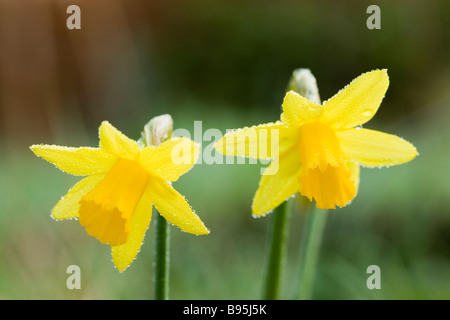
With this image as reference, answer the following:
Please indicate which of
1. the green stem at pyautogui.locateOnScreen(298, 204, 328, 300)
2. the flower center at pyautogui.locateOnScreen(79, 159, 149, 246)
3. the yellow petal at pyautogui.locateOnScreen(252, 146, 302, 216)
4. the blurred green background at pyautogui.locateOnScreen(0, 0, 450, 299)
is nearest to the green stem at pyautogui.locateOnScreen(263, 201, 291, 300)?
the yellow petal at pyautogui.locateOnScreen(252, 146, 302, 216)

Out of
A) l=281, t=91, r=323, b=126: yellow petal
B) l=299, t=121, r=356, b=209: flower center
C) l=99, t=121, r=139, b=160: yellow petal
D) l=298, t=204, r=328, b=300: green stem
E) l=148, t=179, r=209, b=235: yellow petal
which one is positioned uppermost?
l=281, t=91, r=323, b=126: yellow petal

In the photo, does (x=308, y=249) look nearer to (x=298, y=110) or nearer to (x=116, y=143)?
(x=298, y=110)

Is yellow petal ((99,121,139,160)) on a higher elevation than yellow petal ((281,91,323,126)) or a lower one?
lower

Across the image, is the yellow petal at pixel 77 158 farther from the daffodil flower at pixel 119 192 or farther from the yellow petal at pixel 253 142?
the yellow petal at pixel 253 142

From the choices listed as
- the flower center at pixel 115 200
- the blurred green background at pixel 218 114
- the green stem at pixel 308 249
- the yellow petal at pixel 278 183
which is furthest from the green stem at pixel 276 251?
the blurred green background at pixel 218 114

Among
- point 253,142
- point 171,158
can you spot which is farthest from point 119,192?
point 253,142

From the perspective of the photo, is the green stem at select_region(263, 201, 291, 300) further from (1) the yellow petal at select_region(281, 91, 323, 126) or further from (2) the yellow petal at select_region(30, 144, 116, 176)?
(2) the yellow petal at select_region(30, 144, 116, 176)
